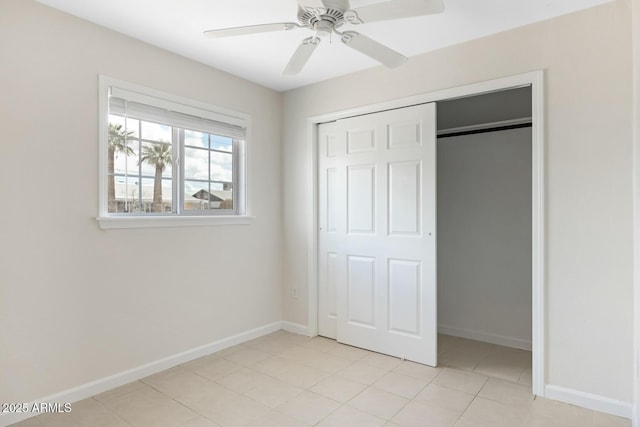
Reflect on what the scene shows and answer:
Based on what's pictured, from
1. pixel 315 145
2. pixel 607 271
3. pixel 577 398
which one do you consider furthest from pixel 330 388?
pixel 315 145

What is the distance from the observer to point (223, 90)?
11.1 ft

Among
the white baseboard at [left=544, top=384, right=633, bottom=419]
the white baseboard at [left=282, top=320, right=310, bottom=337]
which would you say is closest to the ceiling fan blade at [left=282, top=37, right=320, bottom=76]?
the white baseboard at [left=282, top=320, right=310, bottom=337]

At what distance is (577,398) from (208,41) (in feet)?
11.6

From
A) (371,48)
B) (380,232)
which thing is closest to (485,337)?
(380,232)

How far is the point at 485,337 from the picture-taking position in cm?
365

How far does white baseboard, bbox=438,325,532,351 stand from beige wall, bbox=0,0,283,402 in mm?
2408

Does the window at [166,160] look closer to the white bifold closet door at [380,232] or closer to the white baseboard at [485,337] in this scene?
the white bifold closet door at [380,232]

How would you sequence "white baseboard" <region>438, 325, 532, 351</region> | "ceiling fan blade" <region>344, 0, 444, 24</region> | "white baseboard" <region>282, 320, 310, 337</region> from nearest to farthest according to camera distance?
"ceiling fan blade" <region>344, 0, 444, 24</region> < "white baseboard" <region>438, 325, 532, 351</region> < "white baseboard" <region>282, 320, 310, 337</region>

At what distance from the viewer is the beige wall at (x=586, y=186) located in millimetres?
2238

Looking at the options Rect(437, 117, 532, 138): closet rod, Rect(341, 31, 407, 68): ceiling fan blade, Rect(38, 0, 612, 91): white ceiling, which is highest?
Rect(38, 0, 612, 91): white ceiling

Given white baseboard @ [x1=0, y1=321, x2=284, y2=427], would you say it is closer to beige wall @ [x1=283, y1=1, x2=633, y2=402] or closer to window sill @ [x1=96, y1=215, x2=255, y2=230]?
window sill @ [x1=96, y1=215, x2=255, y2=230]

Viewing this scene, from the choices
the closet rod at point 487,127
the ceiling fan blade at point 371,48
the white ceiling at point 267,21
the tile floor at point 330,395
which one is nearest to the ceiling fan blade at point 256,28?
the ceiling fan blade at point 371,48

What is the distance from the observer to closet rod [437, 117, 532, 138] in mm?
3504

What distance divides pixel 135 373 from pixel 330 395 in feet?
4.74
